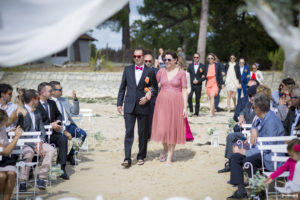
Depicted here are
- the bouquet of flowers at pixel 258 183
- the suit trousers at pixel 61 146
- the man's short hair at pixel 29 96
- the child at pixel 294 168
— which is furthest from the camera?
the suit trousers at pixel 61 146

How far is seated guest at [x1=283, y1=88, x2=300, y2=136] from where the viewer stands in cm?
543

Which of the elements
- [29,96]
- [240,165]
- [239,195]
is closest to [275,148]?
[240,165]

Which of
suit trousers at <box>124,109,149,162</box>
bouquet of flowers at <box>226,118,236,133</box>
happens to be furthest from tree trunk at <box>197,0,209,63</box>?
suit trousers at <box>124,109,149,162</box>

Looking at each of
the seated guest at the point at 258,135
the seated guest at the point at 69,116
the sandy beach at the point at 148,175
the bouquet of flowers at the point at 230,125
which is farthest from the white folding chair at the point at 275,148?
the seated guest at the point at 69,116

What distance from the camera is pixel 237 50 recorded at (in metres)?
27.9

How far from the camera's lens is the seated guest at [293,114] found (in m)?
5.43

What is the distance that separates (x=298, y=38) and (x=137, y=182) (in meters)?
3.56

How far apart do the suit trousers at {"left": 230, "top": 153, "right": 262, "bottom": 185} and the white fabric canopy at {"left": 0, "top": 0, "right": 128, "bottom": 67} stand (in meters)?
2.57

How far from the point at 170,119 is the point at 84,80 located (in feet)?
55.5

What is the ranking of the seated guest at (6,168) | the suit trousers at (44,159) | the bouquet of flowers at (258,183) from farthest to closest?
the suit trousers at (44,159)
the seated guest at (6,168)
the bouquet of flowers at (258,183)

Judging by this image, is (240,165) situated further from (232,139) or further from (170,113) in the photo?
(170,113)

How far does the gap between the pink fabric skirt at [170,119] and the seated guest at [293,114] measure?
1.91 metres

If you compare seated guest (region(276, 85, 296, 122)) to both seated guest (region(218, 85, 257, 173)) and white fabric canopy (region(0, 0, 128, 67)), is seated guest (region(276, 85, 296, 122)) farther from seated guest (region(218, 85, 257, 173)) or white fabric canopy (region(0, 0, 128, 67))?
white fabric canopy (region(0, 0, 128, 67))

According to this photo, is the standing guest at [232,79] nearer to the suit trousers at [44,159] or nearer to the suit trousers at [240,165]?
the suit trousers at [240,165]
